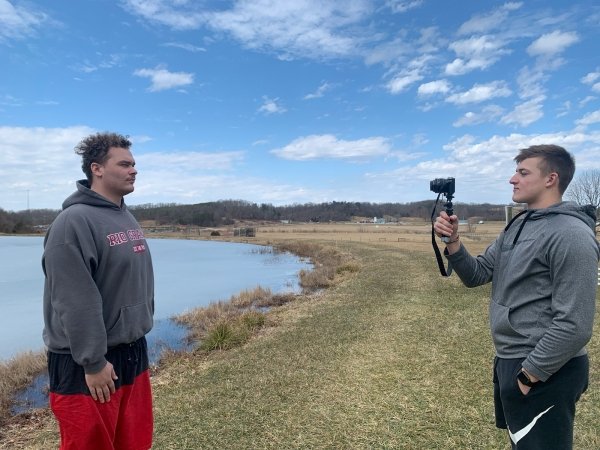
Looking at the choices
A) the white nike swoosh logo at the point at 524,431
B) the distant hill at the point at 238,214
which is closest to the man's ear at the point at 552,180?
the white nike swoosh logo at the point at 524,431

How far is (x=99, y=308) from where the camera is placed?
211 centimetres

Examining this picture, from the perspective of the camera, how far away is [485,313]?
8.05 m

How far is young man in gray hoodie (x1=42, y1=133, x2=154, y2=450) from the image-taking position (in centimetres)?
205

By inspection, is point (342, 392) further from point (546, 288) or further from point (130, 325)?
point (546, 288)

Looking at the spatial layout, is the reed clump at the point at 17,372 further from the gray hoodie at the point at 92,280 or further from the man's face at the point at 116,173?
the man's face at the point at 116,173

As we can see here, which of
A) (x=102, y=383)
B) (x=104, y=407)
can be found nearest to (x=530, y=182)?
(x=102, y=383)

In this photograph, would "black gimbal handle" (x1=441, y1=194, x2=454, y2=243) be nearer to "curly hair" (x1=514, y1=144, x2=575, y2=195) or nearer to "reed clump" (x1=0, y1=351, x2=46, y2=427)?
"curly hair" (x1=514, y1=144, x2=575, y2=195)

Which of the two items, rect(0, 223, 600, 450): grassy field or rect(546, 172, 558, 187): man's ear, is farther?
rect(0, 223, 600, 450): grassy field

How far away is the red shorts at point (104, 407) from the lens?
2150 mm

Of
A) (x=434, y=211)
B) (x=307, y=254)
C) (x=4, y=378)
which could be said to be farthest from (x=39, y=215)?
(x=434, y=211)

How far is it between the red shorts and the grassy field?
4.83 feet

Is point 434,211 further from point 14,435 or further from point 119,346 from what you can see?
point 14,435

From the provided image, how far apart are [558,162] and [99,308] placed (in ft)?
7.81

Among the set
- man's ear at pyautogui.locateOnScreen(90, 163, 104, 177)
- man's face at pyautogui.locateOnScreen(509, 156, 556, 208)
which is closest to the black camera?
man's face at pyautogui.locateOnScreen(509, 156, 556, 208)
